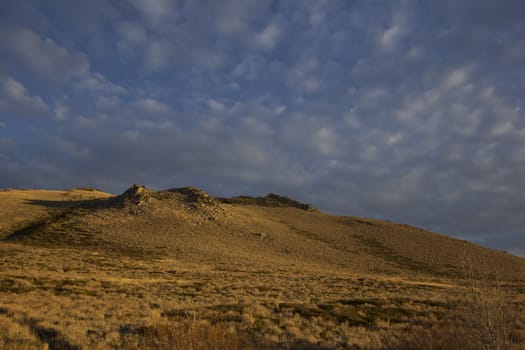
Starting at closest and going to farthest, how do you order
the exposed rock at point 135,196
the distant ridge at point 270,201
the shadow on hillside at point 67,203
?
the exposed rock at point 135,196 < the shadow on hillside at point 67,203 < the distant ridge at point 270,201

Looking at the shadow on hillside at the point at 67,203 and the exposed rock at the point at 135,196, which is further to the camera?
the shadow on hillside at the point at 67,203

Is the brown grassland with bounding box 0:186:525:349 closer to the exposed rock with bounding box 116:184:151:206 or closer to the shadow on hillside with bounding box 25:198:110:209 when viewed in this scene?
the shadow on hillside with bounding box 25:198:110:209

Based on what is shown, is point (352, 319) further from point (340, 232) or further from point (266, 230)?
point (340, 232)

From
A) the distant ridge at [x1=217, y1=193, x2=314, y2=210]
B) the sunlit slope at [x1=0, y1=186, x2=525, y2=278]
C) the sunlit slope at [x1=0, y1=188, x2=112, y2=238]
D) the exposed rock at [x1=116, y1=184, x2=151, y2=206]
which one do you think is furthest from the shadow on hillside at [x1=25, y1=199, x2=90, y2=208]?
the distant ridge at [x1=217, y1=193, x2=314, y2=210]

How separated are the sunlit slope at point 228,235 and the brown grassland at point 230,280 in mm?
401

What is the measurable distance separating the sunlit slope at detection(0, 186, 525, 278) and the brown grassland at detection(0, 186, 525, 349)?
1.32 feet

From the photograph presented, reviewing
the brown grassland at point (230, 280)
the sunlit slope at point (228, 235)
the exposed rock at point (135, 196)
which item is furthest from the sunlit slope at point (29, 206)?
the exposed rock at point (135, 196)

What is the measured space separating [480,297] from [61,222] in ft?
238

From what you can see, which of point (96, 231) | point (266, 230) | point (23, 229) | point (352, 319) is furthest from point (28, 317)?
point (266, 230)

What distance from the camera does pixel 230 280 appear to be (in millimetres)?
34219

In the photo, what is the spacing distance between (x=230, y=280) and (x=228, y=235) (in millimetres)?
37713

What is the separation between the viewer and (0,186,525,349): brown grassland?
12.2m

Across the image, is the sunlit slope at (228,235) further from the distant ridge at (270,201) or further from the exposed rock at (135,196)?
the distant ridge at (270,201)

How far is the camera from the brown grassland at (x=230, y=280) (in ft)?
40.2
